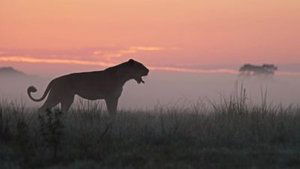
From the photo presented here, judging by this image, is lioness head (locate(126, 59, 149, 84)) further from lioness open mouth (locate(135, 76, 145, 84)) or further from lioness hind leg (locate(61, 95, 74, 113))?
lioness hind leg (locate(61, 95, 74, 113))

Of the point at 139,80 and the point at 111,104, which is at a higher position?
the point at 139,80

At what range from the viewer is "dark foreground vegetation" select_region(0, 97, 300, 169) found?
10.1m

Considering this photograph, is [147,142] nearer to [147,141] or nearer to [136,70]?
[147,141]

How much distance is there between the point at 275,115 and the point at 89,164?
6586 millimetres

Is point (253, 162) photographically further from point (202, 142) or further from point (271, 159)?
point (202, 142)

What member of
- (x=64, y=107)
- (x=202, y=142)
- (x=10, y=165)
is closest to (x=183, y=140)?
(x=202, y=142)

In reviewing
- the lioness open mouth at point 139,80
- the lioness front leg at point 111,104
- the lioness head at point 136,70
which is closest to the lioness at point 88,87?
the lioness front leg at point 111,104

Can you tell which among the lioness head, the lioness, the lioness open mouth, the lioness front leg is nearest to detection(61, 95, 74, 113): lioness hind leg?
the lioness

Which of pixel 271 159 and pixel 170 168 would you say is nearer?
pixel 170 168

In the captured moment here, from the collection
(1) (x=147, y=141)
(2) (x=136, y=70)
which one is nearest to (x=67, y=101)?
(2) (x=136, y=70)

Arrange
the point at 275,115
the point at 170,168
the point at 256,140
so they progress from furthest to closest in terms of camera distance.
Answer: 1. the point at 275,115
2. the point at 256,140
3. the point at 170,168

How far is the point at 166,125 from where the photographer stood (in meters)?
13.5

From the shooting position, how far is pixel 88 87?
17.4 m

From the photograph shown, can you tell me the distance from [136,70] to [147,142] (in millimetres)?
6480
